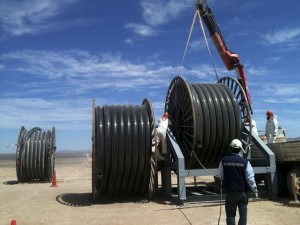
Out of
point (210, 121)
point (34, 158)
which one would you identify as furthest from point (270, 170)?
point (34, 158)

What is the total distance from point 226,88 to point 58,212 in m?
5.80

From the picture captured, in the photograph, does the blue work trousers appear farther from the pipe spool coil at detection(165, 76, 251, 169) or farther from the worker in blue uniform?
the pipe spool coil at detection(165, 76, 251, 169)

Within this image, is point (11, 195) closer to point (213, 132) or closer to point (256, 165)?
point (213, 132)

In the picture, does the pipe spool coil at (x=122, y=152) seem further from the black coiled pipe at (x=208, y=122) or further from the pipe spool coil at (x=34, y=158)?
the pipe spool coil at (x=34, y=158)

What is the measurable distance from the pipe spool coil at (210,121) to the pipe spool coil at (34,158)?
822cm

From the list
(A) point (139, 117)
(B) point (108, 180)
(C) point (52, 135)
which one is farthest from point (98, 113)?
(C) point (52, 135)

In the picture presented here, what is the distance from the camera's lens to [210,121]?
10.4 m

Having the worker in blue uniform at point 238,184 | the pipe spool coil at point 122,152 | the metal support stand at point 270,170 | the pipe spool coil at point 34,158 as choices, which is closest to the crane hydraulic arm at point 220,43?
the metal support stand at point 270,170

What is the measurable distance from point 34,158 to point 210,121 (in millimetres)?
9824

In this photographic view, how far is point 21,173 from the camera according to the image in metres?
17.2

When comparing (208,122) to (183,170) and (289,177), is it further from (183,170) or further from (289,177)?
(289,177)

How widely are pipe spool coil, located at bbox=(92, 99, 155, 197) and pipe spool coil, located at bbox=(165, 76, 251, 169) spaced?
1164mm

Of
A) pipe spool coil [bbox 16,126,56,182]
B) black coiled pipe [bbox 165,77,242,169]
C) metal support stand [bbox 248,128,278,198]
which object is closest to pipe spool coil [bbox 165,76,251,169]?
black coiled pipe [bbox 165,77,242,169]

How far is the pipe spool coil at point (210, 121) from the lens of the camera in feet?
34.0
